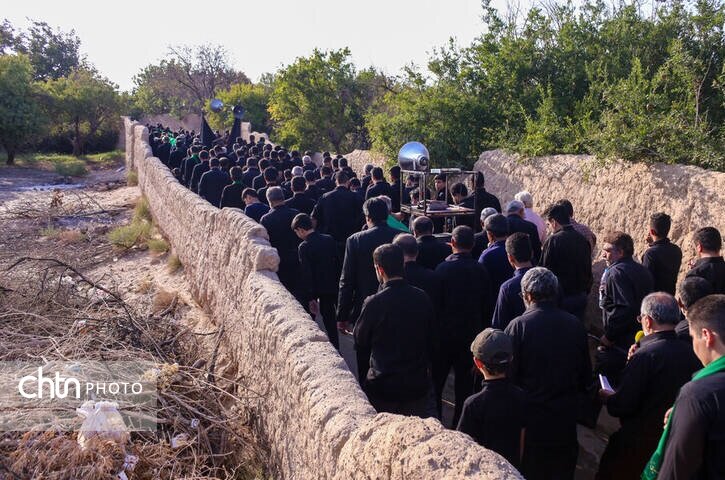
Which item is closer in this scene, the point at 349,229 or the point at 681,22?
the point at 349,229

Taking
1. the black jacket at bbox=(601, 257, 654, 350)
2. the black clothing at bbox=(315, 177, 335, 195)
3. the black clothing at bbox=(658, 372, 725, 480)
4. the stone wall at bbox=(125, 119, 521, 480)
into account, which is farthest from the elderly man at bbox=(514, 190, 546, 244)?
the black clothing at bbox=(658, 372, 725, 480)

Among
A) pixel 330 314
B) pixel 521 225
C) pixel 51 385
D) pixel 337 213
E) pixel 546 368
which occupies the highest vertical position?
pixel 521 225

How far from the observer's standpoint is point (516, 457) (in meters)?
3.39

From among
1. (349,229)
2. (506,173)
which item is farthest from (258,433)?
(506,173)

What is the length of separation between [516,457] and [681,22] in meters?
11.5

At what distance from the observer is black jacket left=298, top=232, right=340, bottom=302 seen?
255 inches

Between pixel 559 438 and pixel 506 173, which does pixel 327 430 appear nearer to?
pixel 559 438

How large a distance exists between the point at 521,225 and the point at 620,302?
1694 millimetres

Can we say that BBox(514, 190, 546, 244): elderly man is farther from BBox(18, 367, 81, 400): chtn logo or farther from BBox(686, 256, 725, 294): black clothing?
BBox(18, 367, 81, 400): chtn logo

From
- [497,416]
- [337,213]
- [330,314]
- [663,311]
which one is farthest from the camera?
[337,213]

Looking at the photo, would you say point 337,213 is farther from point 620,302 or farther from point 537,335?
point 537,335

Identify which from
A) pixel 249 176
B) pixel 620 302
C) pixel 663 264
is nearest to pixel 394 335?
pixel 620 302

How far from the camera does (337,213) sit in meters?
7.88

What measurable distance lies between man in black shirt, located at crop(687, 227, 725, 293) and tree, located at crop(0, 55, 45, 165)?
106ft
